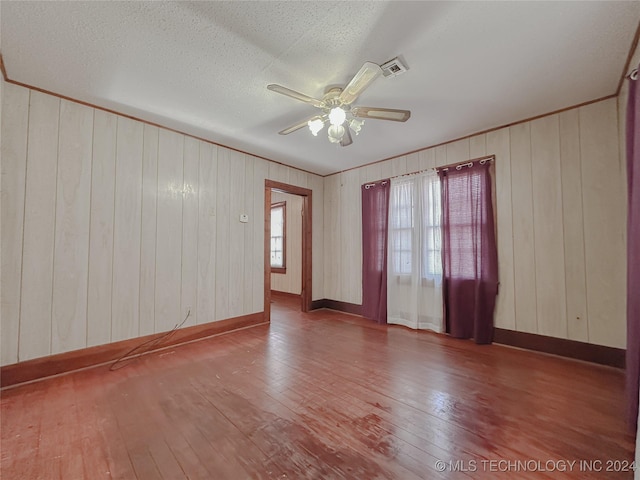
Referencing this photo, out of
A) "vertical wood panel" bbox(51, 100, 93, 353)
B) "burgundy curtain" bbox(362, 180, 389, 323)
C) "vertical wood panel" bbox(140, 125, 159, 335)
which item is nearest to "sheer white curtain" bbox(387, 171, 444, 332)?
"burgundy curtain" bbox(362, 180, 389, 323)

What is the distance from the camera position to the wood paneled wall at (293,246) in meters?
6.09

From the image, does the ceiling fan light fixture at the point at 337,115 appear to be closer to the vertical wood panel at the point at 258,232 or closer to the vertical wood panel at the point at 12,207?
the vertical wood panel at the point at 258,232

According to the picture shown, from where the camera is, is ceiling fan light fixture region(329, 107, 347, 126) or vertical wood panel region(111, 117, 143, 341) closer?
ceiling fan light fixture region(329, 107, 347, 126)

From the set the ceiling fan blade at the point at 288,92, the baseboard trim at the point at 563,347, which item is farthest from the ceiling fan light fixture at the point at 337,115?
the baseboard trim at the point at 563,347

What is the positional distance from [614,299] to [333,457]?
2.96 metres

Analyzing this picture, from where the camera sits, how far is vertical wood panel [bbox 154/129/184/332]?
9.70 feet

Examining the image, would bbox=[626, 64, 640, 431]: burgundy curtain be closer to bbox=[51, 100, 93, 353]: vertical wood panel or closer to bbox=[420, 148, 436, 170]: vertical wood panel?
bbox=[420, 148, 436, 170]: vertical wood panel

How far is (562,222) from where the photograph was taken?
2674mm

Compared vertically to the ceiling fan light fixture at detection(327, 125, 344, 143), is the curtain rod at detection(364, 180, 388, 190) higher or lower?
higher

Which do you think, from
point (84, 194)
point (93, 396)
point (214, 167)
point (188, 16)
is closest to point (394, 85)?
point (188, 16)

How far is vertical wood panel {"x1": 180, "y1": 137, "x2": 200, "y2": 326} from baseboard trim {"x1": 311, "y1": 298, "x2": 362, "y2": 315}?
7.39ft

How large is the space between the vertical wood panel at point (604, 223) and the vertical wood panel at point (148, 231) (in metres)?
4.59

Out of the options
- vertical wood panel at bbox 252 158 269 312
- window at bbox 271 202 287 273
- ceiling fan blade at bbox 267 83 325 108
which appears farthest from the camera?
window at bbox 271 202 287 273

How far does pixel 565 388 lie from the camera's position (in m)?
2.05
